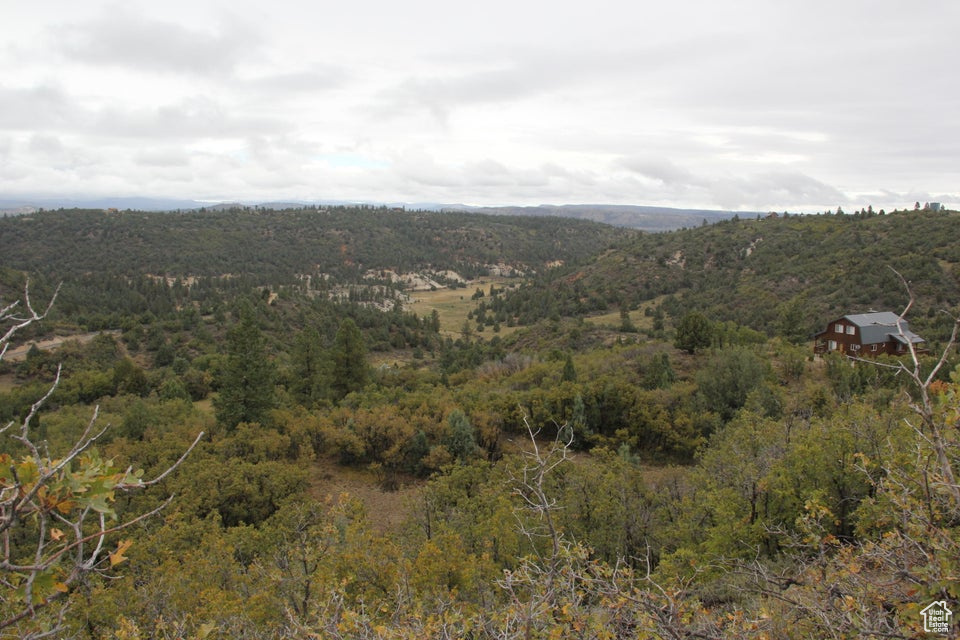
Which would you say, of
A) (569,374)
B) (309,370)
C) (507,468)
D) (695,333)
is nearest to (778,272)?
(695,333)

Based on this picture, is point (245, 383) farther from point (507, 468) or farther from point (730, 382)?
point (730, 382)

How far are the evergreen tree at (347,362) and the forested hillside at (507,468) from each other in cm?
16

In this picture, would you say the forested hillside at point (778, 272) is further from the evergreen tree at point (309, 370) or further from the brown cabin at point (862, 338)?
the evergreen tree at point (309, 370)

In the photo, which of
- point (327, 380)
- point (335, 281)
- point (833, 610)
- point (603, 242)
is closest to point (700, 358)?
point (327, 380)

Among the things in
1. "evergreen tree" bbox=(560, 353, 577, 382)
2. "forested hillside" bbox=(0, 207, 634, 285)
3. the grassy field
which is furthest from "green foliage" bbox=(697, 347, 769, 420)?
"forested hillside" bbox=(0, 207, 634, 285)

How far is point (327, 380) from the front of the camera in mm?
36344

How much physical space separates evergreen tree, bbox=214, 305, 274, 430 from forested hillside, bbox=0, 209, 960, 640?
16 cm

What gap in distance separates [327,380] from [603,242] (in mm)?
172684

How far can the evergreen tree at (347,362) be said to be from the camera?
120 ft

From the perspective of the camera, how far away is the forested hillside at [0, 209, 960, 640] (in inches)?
193

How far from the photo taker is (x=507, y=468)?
13828 mm

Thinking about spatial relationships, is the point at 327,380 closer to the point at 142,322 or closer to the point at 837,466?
the point at 837,466

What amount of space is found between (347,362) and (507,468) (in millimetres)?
25132

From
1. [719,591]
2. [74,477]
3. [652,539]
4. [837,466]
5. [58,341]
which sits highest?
[74,477]
